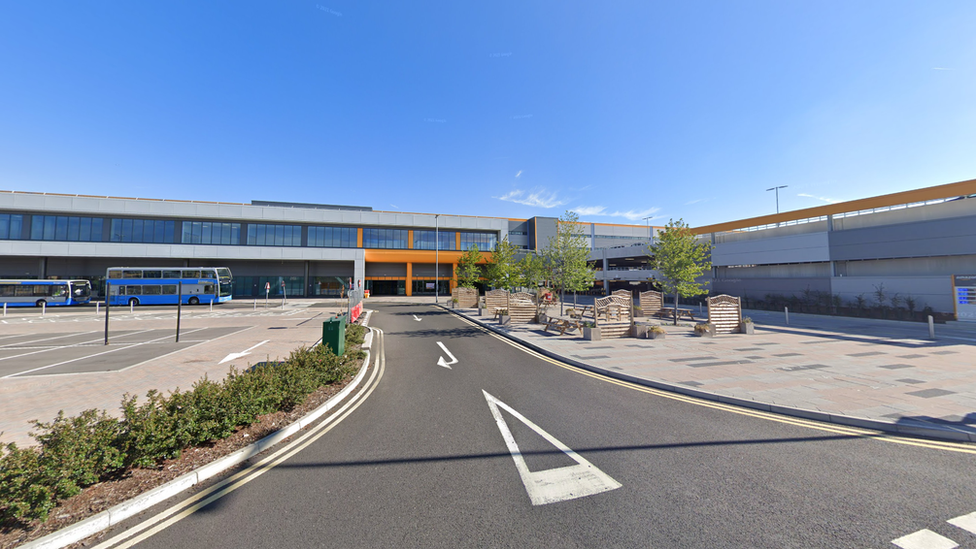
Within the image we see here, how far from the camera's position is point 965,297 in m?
17.5

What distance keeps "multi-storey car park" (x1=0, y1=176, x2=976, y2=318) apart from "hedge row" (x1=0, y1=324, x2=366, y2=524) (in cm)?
1650

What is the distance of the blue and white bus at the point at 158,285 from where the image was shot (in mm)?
34094

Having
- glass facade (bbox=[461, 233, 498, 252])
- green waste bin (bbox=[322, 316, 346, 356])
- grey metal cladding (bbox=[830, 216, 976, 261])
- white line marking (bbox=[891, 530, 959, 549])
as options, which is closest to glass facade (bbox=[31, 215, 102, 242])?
glass facade (bbox=[461, 233, 498, 252])

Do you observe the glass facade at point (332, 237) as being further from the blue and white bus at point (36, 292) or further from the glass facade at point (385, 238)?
the blue and white bus at point (36, 292)

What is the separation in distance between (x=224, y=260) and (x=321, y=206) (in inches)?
683

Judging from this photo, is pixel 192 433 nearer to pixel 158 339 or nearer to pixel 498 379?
pixel 498 379

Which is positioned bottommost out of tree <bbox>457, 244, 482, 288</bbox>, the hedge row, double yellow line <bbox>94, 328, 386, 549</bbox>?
double yellow line <bbox>94, 328, 386, 549</bbox>

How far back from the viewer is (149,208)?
45375 mm

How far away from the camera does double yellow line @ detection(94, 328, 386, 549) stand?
10.8ft

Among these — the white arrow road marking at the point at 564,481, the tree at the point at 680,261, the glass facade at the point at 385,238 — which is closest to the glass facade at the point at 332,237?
the glass facade at the point at 385,238

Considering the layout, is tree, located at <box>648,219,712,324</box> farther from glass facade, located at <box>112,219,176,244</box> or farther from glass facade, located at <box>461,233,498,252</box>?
glass facade, located at <box>112,219,176,244</box>

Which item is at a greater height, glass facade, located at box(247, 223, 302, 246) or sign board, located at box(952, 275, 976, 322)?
glass facade, located at box(247, 223, 302, 246)

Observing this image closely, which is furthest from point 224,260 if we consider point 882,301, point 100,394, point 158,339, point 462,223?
point 882,301

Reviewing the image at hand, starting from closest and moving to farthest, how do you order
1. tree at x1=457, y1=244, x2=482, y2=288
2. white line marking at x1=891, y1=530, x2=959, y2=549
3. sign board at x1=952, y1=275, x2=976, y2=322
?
1. white line marking at x1=891, y1=530, x2=959, y2=549
2. sign board at x1=952, y1=275, x2=976, y2=322
3. tree at x1=457, y1=244, x2=482, y2=288
